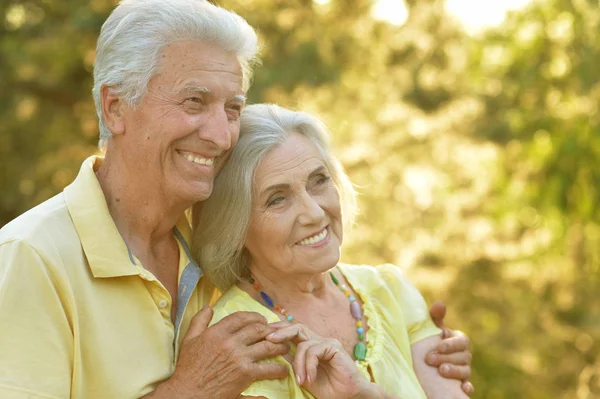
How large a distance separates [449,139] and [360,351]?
17.4 ft

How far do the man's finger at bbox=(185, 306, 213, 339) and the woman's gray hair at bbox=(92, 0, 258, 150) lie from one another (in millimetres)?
632

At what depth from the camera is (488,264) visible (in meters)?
7.96

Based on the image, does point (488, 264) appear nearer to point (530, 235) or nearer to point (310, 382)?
point (530, 235)

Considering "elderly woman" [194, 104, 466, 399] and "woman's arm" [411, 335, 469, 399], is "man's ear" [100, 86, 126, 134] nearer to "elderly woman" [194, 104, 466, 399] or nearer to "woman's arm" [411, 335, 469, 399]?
"elderly woman" [194, 104, 466, 399]

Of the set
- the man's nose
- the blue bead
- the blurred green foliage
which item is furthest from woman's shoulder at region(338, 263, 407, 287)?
the blurred green foliage

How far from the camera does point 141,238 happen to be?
252cm

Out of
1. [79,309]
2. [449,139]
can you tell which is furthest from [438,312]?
[449,139]

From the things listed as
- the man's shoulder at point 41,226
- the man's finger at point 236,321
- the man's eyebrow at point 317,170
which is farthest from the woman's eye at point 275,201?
the man's shoulder at point 41,226

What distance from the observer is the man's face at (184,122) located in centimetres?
238

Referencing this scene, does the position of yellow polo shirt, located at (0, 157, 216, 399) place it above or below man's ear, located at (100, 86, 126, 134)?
below

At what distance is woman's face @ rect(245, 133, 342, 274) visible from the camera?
2506mm

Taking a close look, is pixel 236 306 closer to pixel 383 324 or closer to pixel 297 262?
pixel 297 262

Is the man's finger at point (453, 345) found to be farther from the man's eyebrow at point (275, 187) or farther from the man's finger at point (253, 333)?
the man's eyebrow at point (275, 187)

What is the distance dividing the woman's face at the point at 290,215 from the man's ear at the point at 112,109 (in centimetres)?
44
